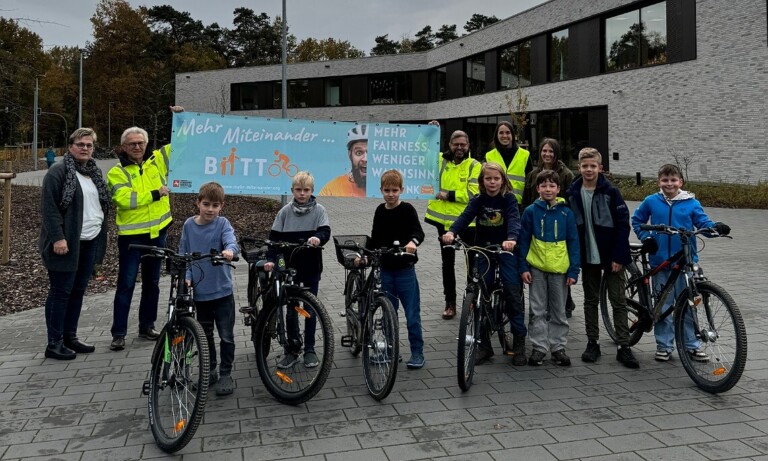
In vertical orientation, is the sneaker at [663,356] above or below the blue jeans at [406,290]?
below

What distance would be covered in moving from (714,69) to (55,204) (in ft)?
69.7

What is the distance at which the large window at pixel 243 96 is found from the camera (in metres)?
48.1

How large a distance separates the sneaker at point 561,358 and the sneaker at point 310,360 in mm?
2000

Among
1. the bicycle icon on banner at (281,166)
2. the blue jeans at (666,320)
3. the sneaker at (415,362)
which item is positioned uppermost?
the bicycle icon on banner at (281,166)

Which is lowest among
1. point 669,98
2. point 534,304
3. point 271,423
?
point 271,423

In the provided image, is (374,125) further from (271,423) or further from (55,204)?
(271,423)

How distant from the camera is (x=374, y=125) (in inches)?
294

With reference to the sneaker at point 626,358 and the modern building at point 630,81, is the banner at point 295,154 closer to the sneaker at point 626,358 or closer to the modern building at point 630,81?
the sneaker at point 626,358

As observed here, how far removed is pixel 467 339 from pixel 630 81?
22.1 meters

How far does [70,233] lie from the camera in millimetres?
5594

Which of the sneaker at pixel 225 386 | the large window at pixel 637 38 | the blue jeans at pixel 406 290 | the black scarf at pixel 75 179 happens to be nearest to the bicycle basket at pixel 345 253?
the blue jeans at pixel 406 290

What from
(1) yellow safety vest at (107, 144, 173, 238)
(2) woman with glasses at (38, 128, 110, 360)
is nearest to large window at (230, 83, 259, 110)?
(1) yellow safety vest at (107, 144, 173, 238)

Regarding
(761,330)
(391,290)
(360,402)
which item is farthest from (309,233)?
(761,330)

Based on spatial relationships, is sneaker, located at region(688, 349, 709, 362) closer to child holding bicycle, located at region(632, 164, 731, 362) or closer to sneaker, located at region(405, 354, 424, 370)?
child holding bicycle, located at region(632, 164, 731, 362)
